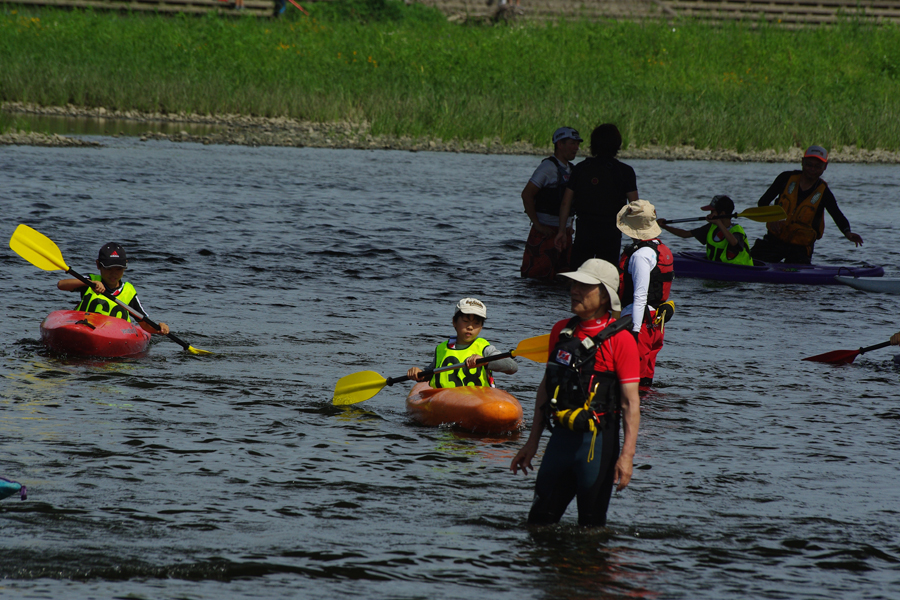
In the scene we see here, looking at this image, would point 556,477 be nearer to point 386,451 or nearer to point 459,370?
point 386,451

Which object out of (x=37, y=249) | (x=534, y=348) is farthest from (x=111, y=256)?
(x=534, y=348)

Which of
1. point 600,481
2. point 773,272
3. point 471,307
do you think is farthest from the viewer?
point 773,272

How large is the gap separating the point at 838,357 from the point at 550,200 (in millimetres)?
3084

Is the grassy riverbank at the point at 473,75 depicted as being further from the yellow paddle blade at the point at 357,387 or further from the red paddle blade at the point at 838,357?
the yellow paddle blade at the point at 357,387

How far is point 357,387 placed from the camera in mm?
7250

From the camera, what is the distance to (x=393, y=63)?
29.7m

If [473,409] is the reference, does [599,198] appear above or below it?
above

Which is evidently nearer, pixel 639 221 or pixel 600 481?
pixel 600 481

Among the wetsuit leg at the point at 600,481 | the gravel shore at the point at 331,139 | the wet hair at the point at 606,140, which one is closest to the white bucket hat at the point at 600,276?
the wetsuit leg at the point at 600,481

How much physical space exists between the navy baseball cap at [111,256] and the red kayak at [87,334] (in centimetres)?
38

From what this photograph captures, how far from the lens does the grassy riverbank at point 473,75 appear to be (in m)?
26.0

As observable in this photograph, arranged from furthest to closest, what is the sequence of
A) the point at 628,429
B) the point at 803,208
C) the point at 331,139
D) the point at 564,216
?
the point at 331,139, the point at 803,208, the point at 564,216, the point at 628,429

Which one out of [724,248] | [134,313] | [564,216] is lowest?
[134,313]

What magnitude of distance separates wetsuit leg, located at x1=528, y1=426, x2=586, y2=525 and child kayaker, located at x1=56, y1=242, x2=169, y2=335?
440 centimetres
